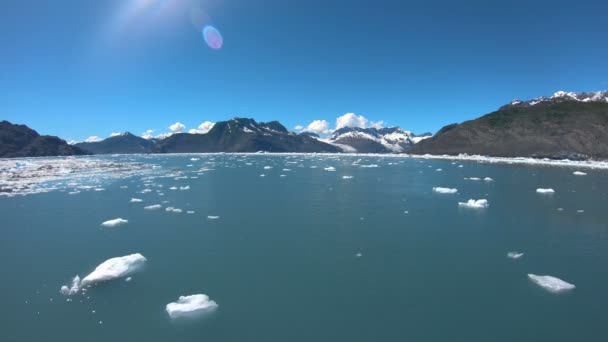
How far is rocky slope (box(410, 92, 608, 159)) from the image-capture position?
9038cm

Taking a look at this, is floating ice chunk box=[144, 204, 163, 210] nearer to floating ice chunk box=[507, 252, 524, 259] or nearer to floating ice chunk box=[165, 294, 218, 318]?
floating ice chunk box=[165, 294, 218, 318]

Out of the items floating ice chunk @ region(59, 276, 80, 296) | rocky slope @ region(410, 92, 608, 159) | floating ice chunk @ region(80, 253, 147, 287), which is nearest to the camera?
floating ice chunk @ region(59, 276, 80, 296)

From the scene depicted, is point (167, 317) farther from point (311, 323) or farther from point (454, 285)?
point (454, 285)

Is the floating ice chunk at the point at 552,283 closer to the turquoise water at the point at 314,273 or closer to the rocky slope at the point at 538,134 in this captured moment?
the turquoise water at the point at 314,273

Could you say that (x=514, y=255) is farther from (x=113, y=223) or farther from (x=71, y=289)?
(x=113, y=223)

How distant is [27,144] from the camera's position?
509 feet

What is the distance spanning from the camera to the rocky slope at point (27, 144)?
472 feet

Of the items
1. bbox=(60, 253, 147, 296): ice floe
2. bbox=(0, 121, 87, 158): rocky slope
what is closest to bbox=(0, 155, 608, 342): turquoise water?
bbox=(60, 253, 147, 296): ice floe

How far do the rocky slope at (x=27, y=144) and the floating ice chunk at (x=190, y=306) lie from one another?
17700 centimetres

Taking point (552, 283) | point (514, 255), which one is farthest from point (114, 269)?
point (514, 255)

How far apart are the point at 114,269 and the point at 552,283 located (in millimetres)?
13490

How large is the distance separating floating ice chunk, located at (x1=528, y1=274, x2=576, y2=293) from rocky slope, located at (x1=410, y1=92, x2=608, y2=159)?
96559 millimetres

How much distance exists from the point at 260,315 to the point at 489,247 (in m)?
10.2

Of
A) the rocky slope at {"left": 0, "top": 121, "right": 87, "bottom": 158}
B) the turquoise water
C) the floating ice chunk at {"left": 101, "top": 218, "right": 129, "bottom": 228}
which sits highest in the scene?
the rocky slope at {"left": 0, "top": 121, "right": 87, "bottom": 158}
